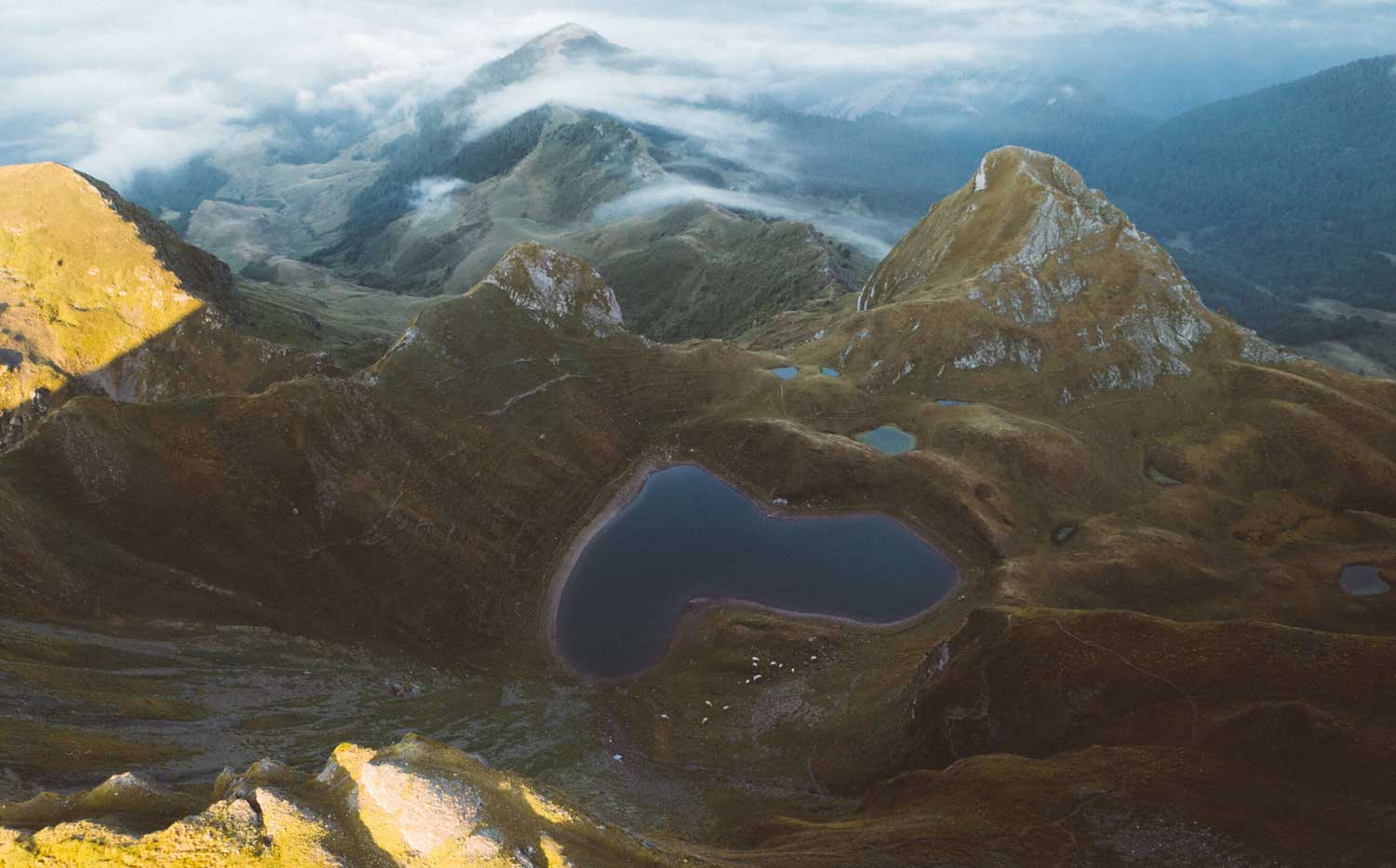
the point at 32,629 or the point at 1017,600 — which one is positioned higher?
the point at 32,629

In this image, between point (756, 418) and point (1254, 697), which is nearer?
point (1254, 697)

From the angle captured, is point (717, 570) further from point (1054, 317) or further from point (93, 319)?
point (93, 319)

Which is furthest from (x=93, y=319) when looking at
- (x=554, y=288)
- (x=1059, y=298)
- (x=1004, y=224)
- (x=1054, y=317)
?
(x=1059, y=298)

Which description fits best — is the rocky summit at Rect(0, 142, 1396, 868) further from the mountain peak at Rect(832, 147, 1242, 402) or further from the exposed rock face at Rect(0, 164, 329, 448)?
the mountain peak at Rect(832, 147, 1242, 402)

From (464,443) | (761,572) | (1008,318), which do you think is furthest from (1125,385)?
(464,443)

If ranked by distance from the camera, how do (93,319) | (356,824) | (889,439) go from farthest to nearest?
(93,319) → (889,439) → (356,824)

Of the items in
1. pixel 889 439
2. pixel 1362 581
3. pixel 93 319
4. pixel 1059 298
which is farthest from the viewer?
pixel 1059 298

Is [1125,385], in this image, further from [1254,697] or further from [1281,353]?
[1254,697]
